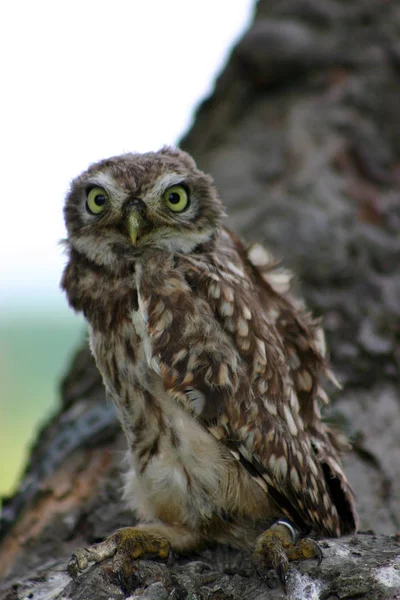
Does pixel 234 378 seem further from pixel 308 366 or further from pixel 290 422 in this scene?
pixel 308 366

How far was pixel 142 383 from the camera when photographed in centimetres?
209

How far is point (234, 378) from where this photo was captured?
80.4 inches

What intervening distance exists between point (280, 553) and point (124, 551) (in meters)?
0.45

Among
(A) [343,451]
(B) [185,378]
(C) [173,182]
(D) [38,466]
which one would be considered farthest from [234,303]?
(D) [38,466]

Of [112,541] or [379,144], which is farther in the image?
[379,144]

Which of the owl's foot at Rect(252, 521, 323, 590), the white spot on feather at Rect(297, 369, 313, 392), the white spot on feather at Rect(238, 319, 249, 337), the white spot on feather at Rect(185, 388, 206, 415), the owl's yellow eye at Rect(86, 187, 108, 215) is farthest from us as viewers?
the white spot on feather at Rect(297, 369, 313, 392)

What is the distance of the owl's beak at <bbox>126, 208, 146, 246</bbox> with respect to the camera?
2.12 meters

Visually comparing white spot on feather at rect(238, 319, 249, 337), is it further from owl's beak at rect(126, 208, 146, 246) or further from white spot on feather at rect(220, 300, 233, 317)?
owl's beak at rect(126, 208, 146, 246)

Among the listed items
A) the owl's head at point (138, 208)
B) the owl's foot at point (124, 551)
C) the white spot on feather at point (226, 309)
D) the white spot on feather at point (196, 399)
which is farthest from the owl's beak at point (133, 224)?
the owl's foot at point (124, 551)

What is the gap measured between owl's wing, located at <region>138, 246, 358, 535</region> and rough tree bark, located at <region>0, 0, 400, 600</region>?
235mm

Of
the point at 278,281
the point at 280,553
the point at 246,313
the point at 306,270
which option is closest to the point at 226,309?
the point at 246,313

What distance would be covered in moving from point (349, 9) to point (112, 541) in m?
4.18

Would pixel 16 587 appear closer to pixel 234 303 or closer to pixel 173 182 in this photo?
Answer: pixel 234 303

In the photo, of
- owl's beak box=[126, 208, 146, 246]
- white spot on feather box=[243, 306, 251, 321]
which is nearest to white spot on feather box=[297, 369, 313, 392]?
white spot on feather box=[243, 306, 251, 321]
